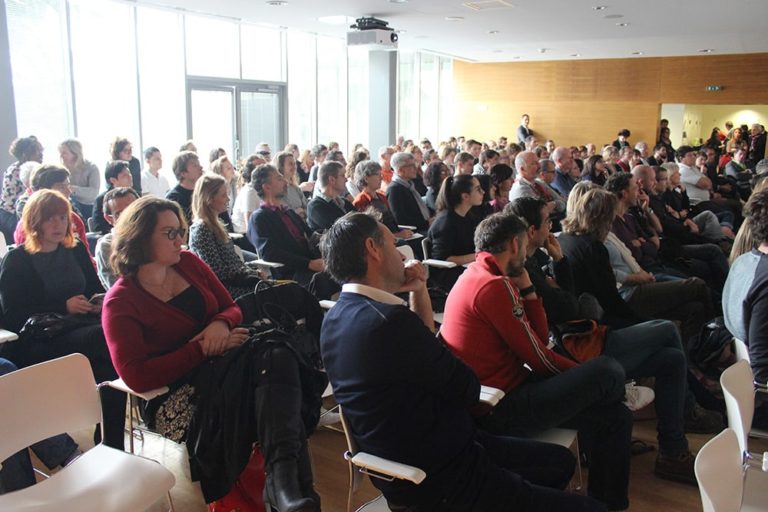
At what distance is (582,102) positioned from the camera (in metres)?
16.3

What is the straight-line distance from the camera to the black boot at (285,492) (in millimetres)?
2111

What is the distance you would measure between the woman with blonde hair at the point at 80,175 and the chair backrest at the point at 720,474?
234 inches

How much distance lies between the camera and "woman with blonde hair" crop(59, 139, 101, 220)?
6.23 metres

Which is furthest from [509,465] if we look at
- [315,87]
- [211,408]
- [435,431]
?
[315,87]

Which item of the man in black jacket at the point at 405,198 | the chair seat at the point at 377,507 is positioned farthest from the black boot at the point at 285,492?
the man in black jacket at the point at 405,198

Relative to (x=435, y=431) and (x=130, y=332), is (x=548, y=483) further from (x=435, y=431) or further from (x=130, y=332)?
(x=130, y=332)

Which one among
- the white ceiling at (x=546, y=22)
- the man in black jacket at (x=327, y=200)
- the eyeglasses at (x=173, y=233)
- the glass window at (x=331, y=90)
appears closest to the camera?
the eyeglasses at (x=173, y=233)

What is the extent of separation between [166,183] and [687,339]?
18.5 ft

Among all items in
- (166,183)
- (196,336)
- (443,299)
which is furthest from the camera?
(166,183)

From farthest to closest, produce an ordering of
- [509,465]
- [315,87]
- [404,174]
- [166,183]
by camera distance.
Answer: [315,87]
[166,183]
[404,174]
[509,465]

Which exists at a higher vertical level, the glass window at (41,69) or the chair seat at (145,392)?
the glass window at (41,69)

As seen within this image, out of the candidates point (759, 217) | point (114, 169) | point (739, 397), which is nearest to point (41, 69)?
point (114, 169)

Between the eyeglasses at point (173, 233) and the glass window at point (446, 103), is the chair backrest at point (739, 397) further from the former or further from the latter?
the glass window at point (446, 103)

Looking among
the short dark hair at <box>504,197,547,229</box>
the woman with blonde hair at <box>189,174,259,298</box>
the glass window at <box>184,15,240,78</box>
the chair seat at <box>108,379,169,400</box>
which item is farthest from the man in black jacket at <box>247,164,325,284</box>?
the glass window at <box>184,15,240,78</box>
